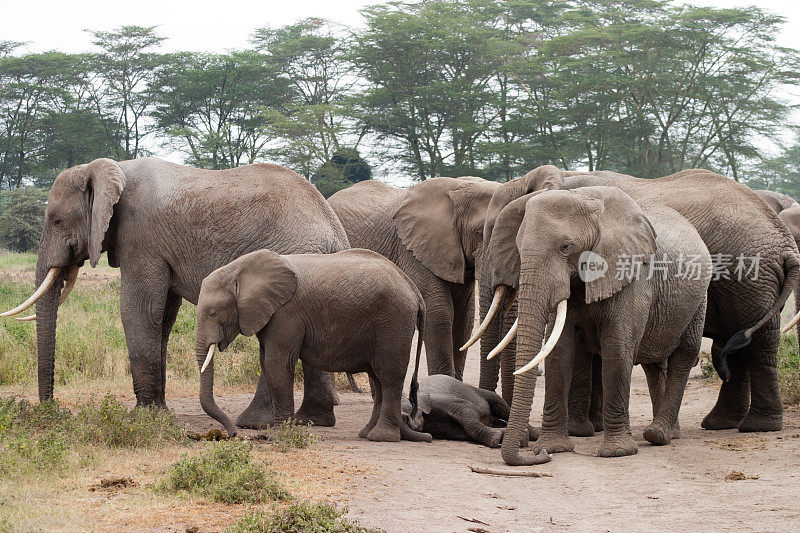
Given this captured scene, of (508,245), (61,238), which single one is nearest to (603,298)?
(508,245)

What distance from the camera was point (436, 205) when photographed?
10.6m

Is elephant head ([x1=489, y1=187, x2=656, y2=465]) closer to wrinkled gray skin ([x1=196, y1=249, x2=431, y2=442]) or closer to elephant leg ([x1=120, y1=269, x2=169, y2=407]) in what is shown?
wrinkled gray skin ([x1=196, y1=249, x2=431, y2=442])

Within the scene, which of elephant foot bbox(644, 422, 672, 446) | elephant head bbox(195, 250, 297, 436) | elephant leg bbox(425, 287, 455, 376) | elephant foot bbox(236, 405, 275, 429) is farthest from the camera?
elephant leg bbox(425, 287, 455, 376)

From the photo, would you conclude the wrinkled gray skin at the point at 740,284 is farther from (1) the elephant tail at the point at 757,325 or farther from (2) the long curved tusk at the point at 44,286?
(2) the long curved tusk at the point at 44,286

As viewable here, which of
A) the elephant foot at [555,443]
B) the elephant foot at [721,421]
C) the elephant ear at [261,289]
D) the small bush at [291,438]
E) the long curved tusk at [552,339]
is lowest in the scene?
the elephant foot at [721,421]

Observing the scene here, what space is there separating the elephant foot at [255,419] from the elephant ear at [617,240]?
2911mm

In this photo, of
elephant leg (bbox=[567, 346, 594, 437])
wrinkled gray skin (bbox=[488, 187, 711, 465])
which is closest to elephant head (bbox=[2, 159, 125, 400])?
wrinkled gray skin (bbox=[488, 187, 711, 465])

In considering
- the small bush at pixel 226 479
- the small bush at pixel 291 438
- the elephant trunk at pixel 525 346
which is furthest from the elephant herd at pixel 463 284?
the small bush at pixel 226 479

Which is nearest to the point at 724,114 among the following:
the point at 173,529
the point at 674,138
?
the point at 674,138

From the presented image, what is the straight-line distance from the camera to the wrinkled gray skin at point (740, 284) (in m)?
8.87

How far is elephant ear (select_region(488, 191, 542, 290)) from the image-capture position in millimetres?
7699

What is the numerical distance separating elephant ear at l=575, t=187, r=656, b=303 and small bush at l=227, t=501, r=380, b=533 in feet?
9.66

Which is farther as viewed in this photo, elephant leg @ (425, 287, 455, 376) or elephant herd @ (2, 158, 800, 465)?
elephant leg @ (425, 287, 455, 376)

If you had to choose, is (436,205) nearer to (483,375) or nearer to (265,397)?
(483,375)
